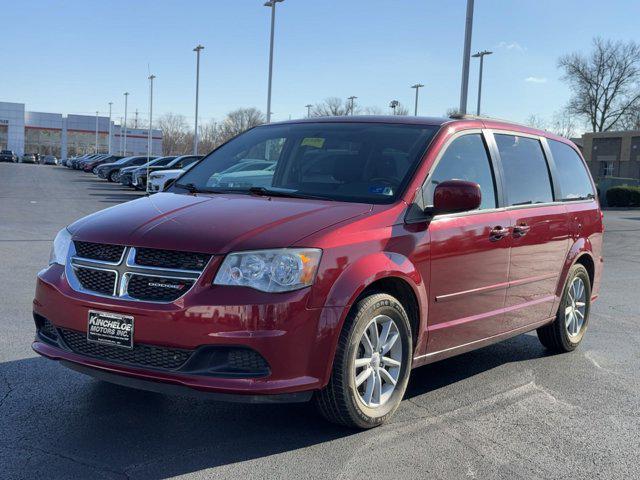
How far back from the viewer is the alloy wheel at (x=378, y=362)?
419cm

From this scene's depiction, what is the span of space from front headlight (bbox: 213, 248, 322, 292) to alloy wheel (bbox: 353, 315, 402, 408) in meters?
0.61

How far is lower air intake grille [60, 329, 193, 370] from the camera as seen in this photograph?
3.75 metres

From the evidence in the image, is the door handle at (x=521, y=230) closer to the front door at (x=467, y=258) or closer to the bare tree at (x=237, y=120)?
the front door at (x=467, y=258)

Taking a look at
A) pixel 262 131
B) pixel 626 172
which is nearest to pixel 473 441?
pixel 262 131

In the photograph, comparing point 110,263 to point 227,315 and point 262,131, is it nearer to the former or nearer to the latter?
point 227,315

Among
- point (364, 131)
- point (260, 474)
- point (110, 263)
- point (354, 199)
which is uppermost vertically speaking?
point (364, 131)

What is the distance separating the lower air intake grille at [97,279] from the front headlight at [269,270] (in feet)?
2.05

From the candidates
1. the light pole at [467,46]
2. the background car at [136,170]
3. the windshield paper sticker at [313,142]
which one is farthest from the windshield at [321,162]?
the background car at [136,170]

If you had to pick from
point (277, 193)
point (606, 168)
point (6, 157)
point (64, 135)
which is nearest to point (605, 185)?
point (606, 168)

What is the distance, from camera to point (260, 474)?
3.59 meters

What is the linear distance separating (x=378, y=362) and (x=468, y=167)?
171cm

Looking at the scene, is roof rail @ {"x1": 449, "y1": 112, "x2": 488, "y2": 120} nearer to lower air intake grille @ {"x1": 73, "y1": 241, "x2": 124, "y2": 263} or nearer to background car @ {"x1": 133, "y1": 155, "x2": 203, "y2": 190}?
lower air intake grille @ {"x1": 73, "y1": 241, "x2": 124, "y2": 263}

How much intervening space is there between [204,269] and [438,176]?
1895 mm

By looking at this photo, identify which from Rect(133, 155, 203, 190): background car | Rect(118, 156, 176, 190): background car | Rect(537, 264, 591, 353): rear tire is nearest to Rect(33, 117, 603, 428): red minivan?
Rect(537, 264, 591, 353): rear tire
